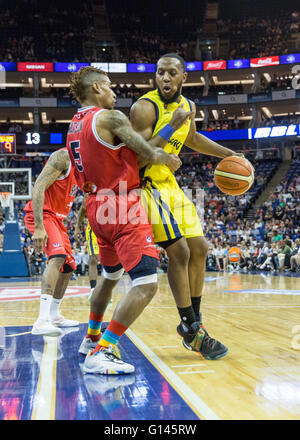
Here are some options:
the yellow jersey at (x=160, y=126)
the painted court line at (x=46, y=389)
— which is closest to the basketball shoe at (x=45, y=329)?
the painted court line at (x=46, y=389)

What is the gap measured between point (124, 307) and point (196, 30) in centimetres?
3479

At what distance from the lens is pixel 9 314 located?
5301mm

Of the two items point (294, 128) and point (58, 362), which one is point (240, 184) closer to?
point (58, 362)

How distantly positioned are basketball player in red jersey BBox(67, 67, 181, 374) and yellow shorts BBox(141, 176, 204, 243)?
211 millimetres

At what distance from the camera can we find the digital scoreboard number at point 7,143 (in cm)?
1513

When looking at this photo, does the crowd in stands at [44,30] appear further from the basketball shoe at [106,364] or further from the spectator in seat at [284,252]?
the basketball shoe at [106,364]

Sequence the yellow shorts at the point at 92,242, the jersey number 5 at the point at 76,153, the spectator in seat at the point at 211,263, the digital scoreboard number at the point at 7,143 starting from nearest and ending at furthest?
the jersey number 5 at the point at 76,153, the yellow shorts at the point at 92,242, the digital scoreboard number at the point at 7,143, the spectator in seat at the point at 211,263

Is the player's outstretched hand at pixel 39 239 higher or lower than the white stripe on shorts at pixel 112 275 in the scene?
higher

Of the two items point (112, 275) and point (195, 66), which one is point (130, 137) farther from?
point (195, 66)

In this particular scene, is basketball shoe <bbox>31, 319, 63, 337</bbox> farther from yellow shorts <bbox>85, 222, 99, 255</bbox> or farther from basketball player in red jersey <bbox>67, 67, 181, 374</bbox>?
yellow shorts <bbox>85, 222, 99, 255</bbox>

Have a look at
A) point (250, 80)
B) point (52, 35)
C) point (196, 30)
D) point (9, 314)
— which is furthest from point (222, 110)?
point (9, 314)

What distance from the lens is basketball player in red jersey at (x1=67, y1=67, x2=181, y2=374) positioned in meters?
2.56

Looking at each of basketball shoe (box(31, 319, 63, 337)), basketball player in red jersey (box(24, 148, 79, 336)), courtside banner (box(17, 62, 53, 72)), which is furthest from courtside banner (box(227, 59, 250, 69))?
basketball shoe (box(31, 319, 63, 337))

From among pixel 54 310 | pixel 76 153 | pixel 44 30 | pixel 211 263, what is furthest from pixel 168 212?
pixel 44 30
